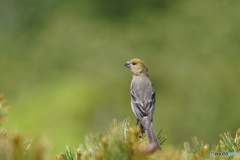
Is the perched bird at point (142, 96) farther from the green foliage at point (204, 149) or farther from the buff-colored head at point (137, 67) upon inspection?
the green foliage at point (204, 149)

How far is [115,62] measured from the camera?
516 inches

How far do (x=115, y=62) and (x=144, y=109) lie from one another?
9077 mm

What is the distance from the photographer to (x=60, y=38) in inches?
588

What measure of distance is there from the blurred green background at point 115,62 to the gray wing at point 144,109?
3455 millimetres

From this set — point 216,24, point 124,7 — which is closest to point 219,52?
point 216,24

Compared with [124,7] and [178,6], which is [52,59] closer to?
[124,7]

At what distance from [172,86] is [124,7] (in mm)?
5905

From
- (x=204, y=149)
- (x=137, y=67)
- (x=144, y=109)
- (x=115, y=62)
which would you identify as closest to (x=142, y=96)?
(x=144, y=109)

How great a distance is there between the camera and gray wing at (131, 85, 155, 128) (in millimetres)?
3822

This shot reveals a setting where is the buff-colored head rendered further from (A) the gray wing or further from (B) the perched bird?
(A) the gray wing

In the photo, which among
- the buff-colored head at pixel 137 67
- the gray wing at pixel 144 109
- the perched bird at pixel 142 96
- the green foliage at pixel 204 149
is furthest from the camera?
the buff-colored head at pixel 137 67

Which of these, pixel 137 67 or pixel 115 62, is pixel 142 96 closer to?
pixel 137 67

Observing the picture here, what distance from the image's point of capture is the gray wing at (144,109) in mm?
3822

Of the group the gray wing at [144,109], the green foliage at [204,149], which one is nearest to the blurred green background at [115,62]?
the gray wing at [144,109]
